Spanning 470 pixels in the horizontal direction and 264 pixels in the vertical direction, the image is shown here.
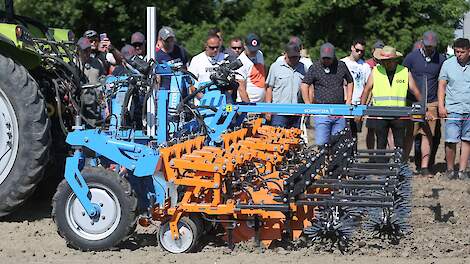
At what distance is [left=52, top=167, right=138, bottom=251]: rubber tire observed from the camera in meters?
6.36

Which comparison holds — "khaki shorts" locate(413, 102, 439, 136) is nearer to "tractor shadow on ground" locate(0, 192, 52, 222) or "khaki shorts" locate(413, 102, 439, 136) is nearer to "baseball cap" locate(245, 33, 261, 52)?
"baseball cap" locate(245, 33, 261, 52)

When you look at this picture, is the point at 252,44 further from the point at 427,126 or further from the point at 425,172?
the point at 425,172

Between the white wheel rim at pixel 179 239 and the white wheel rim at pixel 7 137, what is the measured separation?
5.40 feet

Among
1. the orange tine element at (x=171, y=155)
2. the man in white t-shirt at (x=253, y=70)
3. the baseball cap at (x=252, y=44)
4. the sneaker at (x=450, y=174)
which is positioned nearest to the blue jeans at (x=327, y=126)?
the man in white t-shirt at (x=253, y=70)

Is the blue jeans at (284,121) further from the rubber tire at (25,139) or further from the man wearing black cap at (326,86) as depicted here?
the rubber tire at (25,139)

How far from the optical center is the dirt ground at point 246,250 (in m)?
6.15

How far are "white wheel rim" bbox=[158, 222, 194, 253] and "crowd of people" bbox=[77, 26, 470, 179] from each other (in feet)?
10.7

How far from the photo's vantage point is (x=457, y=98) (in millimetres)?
10141

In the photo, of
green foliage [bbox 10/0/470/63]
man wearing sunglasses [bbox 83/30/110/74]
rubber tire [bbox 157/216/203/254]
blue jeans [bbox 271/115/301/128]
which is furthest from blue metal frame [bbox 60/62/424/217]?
green foliage [bbox 10/0/470/63]

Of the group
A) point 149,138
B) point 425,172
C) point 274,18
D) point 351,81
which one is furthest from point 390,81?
point 274,18

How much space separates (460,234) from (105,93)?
3187mm

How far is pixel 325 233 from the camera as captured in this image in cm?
622

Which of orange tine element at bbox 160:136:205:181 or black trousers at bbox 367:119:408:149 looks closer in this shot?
orange tine element at bbox 160:136:205:181

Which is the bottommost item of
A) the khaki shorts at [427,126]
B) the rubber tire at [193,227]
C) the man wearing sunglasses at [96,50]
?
the rubber tire at [193,227]
